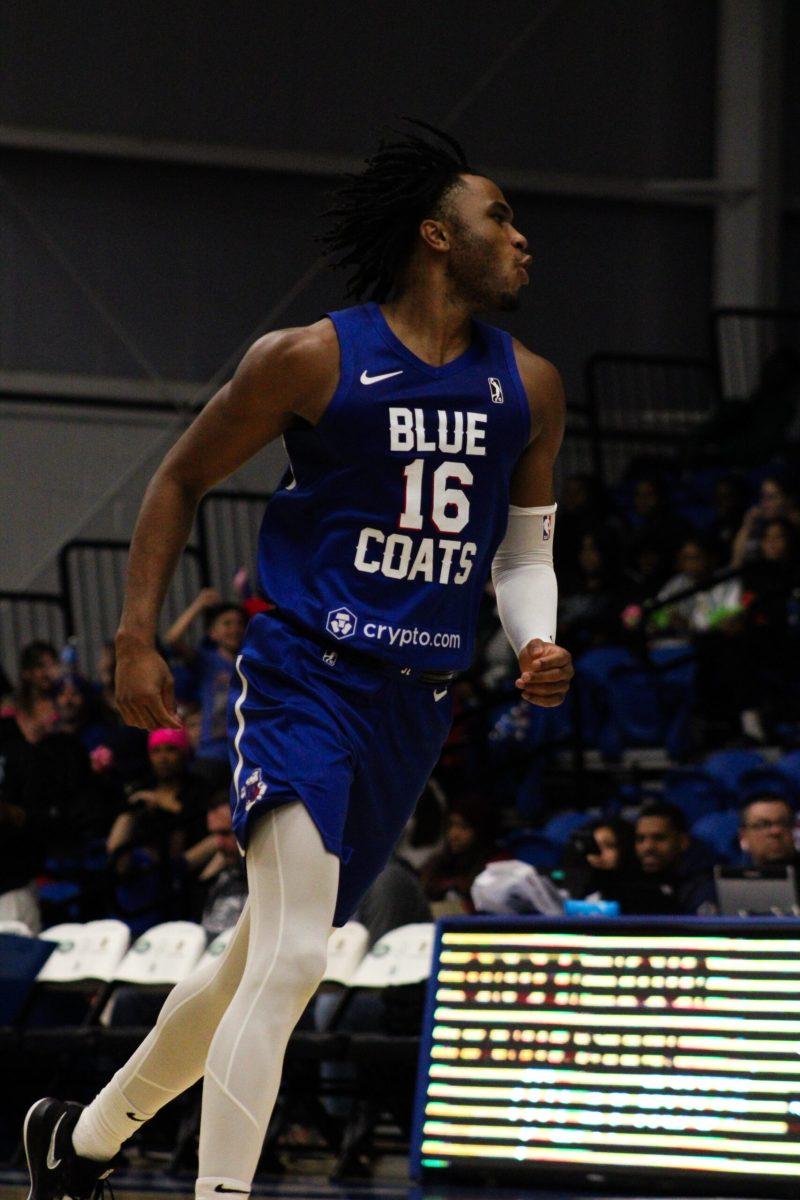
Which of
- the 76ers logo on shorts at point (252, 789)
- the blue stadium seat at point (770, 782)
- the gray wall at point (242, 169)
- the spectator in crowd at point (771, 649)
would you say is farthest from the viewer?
the gray wall at point (242, 169)

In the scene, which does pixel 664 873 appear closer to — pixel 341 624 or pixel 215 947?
pixel 215 947

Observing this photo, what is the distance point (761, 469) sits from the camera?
516 inches

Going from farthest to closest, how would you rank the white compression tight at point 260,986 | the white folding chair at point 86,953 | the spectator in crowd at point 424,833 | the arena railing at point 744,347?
the arena railing at point 744,347
the spectator in crowd at point 424,833
the white folding chair at point 86,953
the white compression tight at point 260,986

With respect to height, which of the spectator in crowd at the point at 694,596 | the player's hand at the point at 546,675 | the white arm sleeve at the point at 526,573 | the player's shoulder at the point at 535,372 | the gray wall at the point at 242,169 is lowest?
the player's hand at the point at 546,675

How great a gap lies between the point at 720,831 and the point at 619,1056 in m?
3.33

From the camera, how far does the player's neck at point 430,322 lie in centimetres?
362

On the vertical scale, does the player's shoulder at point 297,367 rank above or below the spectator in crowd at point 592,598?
below

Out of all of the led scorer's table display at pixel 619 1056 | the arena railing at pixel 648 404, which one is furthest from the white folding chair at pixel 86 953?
the arena railing at pixel 648 404

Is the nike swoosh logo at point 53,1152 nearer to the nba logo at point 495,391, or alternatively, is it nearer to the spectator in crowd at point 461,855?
the nba logo at point 495,391

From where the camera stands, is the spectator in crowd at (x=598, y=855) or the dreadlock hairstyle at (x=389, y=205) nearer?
the dreadlock hairstyle at (x=389, y=205)

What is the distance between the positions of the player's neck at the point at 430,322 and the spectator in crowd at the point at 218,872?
3488mm

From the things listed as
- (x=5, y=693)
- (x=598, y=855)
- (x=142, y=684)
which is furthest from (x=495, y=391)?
(x=5, y=693)

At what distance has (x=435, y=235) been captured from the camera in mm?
3670

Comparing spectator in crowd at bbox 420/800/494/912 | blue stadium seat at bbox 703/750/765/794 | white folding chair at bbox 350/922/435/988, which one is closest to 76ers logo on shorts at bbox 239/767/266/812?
white folding chair at bbox 350/922/435/988
